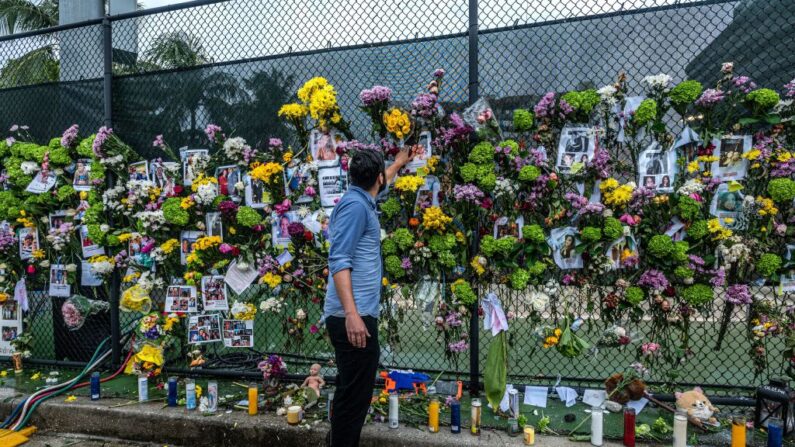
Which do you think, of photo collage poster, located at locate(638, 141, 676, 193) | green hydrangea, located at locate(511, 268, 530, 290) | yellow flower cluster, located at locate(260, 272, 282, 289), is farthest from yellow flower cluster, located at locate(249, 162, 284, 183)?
photo collage poster, located at locate(638, 141, 676, 193)

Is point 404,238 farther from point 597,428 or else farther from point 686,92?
point 686,92

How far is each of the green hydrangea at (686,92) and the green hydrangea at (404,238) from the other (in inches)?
77.2

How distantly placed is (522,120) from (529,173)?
383 millimetres

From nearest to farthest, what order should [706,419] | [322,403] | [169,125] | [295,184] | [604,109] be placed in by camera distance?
[706,419]
[604,109]
[322,403]
[295,184]
[169,125]

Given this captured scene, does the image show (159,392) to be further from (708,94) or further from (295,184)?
(708,94)

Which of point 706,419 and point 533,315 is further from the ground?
point 533,315

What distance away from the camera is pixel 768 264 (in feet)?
9.95

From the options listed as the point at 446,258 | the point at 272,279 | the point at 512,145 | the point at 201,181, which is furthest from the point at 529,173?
the point at 201,181

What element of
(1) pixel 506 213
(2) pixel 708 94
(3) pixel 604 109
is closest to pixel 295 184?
(1) pixel 506 213

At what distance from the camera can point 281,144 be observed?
3893 mm

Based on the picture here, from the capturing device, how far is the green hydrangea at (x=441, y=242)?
3402 mm

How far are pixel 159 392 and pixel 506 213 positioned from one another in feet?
10.0

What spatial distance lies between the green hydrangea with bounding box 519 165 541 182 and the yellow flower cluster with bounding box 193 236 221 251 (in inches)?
94.8

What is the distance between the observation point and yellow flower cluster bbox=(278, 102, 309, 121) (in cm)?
374
